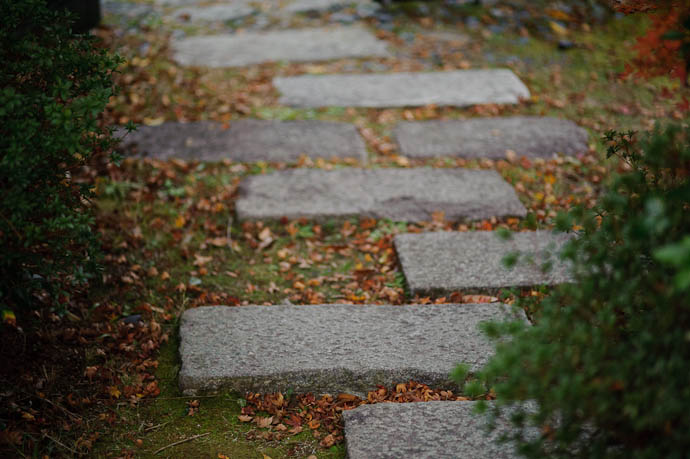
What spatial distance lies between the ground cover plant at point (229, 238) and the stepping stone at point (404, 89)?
4.7 inches

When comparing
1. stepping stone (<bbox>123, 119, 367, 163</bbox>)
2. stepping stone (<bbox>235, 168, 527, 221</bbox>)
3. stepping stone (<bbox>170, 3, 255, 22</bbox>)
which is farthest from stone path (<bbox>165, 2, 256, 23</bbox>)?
stepping stone (<bbox>235, 168, 527, 221</bbox>)

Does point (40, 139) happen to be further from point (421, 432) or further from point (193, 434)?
point (421, 432)

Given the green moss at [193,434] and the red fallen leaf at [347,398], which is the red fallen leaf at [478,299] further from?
the green moss at [193,434]

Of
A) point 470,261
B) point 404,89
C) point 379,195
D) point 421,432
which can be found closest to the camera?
point 421,432

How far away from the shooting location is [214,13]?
281 inches

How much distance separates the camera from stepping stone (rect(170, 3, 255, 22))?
22.8 ft

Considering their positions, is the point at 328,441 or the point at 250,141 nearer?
the point at 328,441

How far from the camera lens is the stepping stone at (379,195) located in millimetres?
3617

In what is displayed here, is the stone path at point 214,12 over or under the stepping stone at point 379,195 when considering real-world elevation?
over

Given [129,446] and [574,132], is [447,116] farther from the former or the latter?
[129,446]

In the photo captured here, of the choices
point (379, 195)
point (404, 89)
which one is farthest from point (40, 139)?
point (404, 89)

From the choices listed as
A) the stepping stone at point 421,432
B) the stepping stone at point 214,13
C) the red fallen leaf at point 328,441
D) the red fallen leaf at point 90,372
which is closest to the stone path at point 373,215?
the stepping stone at point 421,432

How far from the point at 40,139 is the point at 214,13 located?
5.65m

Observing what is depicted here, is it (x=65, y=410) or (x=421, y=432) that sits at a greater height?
(x=421, y=432)
